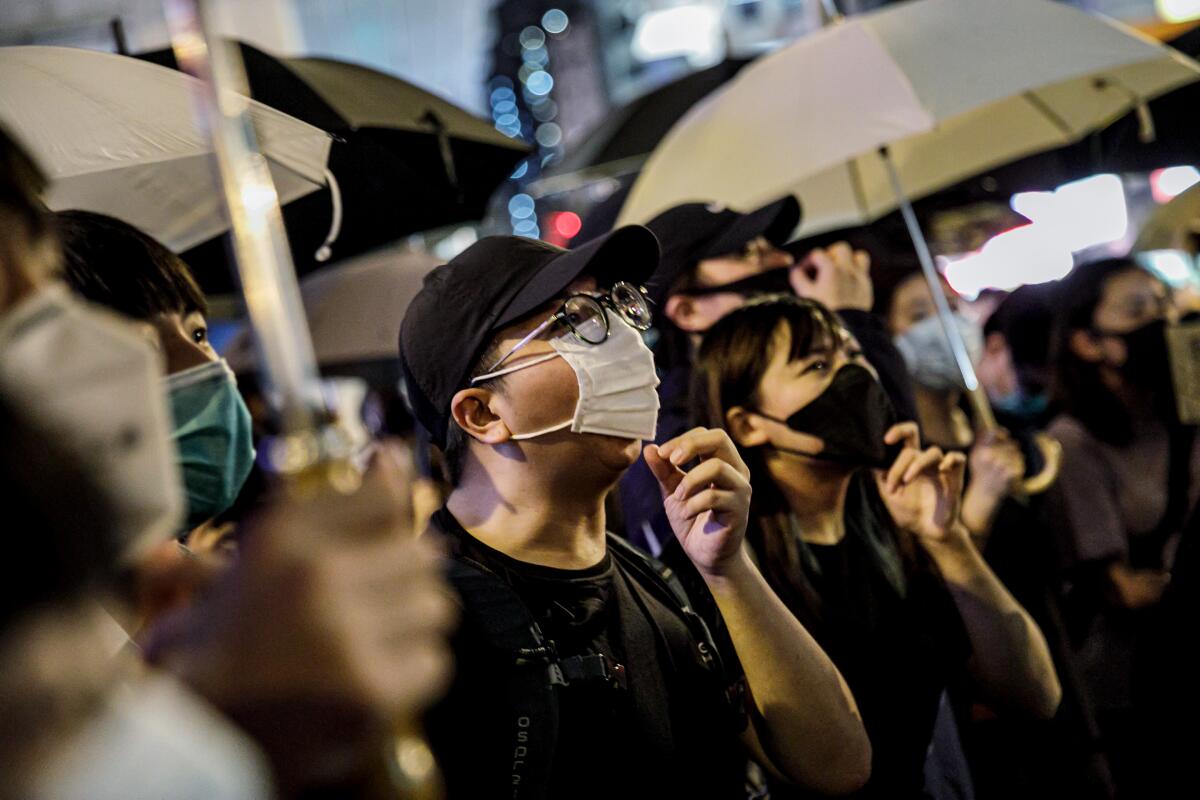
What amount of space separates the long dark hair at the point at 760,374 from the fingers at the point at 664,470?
0.77 meters

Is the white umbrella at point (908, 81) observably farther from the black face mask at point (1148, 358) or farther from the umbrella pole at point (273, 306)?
the umbrella pole at point (273, 306)

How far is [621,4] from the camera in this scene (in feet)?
142

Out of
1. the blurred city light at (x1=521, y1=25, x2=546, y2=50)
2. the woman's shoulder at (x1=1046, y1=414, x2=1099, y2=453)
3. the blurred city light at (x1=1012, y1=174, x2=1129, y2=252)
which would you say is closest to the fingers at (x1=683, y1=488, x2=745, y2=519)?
the woman's shoulder at (x1=1046, y1=414, x2=1099, y2=453)

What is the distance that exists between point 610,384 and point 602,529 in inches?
13.3

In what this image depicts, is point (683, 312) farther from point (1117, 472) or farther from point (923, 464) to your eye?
point (1117, 472)

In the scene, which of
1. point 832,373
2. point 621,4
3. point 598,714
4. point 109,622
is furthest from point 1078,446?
point 621,4

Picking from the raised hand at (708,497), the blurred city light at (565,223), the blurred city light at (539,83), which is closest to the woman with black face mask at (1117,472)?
the raised hand at (708,497)

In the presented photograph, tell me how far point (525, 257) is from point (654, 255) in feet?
1.03

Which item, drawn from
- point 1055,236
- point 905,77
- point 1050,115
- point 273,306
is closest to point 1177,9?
point 1055,236

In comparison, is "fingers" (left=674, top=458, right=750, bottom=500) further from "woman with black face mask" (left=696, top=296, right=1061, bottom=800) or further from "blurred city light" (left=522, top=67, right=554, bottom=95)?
"blurred city light" (left=522, top=67, right=554, bottom=95)

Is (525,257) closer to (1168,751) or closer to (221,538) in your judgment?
(221,538)

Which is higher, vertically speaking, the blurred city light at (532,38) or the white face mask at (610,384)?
the white face mask at (610,384)

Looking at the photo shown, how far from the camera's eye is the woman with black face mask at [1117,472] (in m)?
5.41

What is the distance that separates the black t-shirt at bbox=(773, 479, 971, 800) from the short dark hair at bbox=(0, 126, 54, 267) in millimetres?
2505
